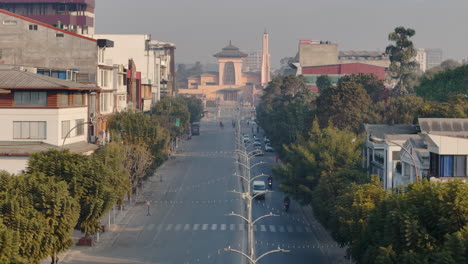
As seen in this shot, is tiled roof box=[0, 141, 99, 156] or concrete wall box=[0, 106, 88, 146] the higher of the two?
concrete wall box=[0, 106, 88, 146]

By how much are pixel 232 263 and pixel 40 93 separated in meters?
18.7

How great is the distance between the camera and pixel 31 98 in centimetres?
6103

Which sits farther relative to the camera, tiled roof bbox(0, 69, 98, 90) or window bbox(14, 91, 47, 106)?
window bbox(14, 91, 47, 106)

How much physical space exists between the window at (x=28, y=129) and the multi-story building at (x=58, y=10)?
357ft

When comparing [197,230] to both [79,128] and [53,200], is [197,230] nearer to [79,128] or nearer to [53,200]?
[79,128]

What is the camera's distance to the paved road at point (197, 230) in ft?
176

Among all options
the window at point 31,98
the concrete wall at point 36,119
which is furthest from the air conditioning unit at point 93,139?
the window at point 31,98

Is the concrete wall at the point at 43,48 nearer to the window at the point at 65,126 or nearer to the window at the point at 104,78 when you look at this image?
the window at the point at 104,78

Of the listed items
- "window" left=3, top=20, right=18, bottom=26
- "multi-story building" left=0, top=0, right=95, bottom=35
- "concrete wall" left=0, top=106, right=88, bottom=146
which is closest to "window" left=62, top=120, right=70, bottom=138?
"concrete wall" left=0, top=106, right=88, bottom=146

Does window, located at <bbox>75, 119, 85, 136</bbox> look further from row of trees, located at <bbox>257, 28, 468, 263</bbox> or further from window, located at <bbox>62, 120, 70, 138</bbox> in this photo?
row of trees, located at <bbox>257, 28, 468, 263</bbox>

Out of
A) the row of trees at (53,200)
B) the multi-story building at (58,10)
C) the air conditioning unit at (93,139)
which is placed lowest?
the row of trees at (53,200)

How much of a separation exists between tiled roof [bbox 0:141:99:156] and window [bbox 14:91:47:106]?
2618mm

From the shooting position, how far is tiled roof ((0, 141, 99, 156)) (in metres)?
56.7

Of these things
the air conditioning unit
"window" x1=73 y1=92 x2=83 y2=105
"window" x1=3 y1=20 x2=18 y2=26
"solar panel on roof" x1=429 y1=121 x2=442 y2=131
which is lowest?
the air conditioning unit
